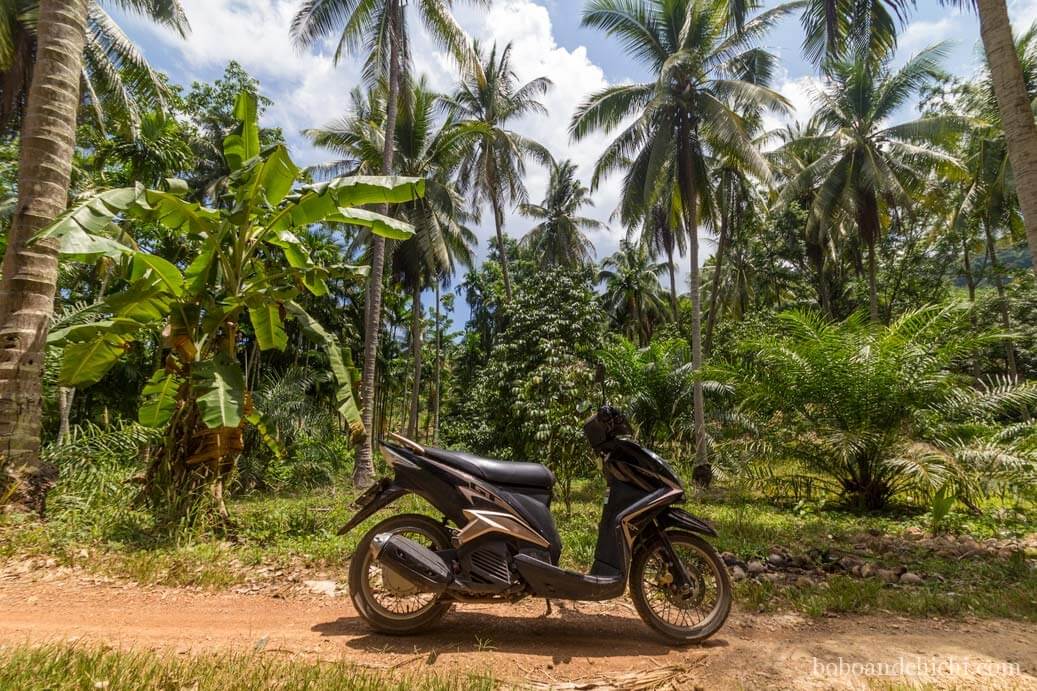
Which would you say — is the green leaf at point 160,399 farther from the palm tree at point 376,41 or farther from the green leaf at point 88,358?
the palm tree at point 376,41

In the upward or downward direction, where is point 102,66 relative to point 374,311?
upward

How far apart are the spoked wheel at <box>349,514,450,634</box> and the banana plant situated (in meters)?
2.14

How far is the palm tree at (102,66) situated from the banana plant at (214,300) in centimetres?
977

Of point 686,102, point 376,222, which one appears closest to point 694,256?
point 686,102

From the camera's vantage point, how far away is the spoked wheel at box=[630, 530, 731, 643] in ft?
10.5

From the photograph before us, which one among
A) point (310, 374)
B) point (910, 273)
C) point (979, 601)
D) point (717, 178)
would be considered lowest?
point (979, 601)

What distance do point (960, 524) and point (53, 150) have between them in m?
11.1

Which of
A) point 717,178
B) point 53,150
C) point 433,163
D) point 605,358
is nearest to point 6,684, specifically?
point 53,150

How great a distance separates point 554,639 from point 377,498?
134 cm

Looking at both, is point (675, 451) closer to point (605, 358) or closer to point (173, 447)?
point (605, 358)

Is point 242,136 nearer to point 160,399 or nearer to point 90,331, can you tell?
point 90,331

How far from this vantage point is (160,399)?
5762mm

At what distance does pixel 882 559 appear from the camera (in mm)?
5312

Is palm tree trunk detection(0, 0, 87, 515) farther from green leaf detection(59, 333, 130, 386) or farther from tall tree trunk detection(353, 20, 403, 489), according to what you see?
tall tree trunk detection(353, 20, 403, 489)
